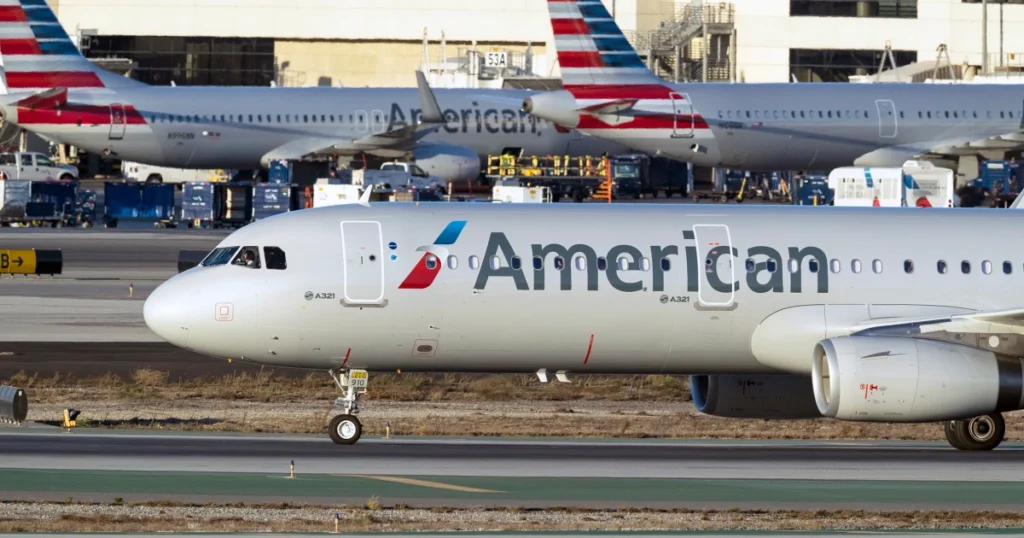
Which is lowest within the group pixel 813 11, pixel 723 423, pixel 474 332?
pixel 723 423

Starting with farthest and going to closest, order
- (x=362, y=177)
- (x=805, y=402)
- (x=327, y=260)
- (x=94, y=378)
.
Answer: (x=362, y=177)
(x=94, y=378)
(x=805, y=402)
(x=327, y=260)

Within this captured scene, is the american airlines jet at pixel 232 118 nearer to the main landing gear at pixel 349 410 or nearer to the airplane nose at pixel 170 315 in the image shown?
the main landing gear at pixel 349 410

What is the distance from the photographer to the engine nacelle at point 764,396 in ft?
86.5

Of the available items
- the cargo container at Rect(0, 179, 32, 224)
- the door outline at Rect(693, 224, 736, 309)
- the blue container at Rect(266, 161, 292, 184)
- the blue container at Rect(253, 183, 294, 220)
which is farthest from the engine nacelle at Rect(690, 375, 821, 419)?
the blue container at Rect(266, 161, 292, 184)

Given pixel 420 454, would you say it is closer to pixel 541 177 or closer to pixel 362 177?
pixel 362 177

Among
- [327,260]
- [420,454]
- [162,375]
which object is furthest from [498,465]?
[162,375]

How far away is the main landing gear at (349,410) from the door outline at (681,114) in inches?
1845

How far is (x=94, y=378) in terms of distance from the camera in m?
32.9

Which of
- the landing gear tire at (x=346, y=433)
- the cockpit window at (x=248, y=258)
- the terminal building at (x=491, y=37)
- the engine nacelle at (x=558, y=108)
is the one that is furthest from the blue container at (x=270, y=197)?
the terminal building at (x=491, y=37)

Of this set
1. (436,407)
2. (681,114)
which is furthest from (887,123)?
(436,407)

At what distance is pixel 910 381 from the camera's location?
23.7 metres

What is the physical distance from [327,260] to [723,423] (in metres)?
8.50

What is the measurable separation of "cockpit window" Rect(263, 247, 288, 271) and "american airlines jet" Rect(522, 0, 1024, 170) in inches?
1775

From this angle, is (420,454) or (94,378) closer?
(420,454)
